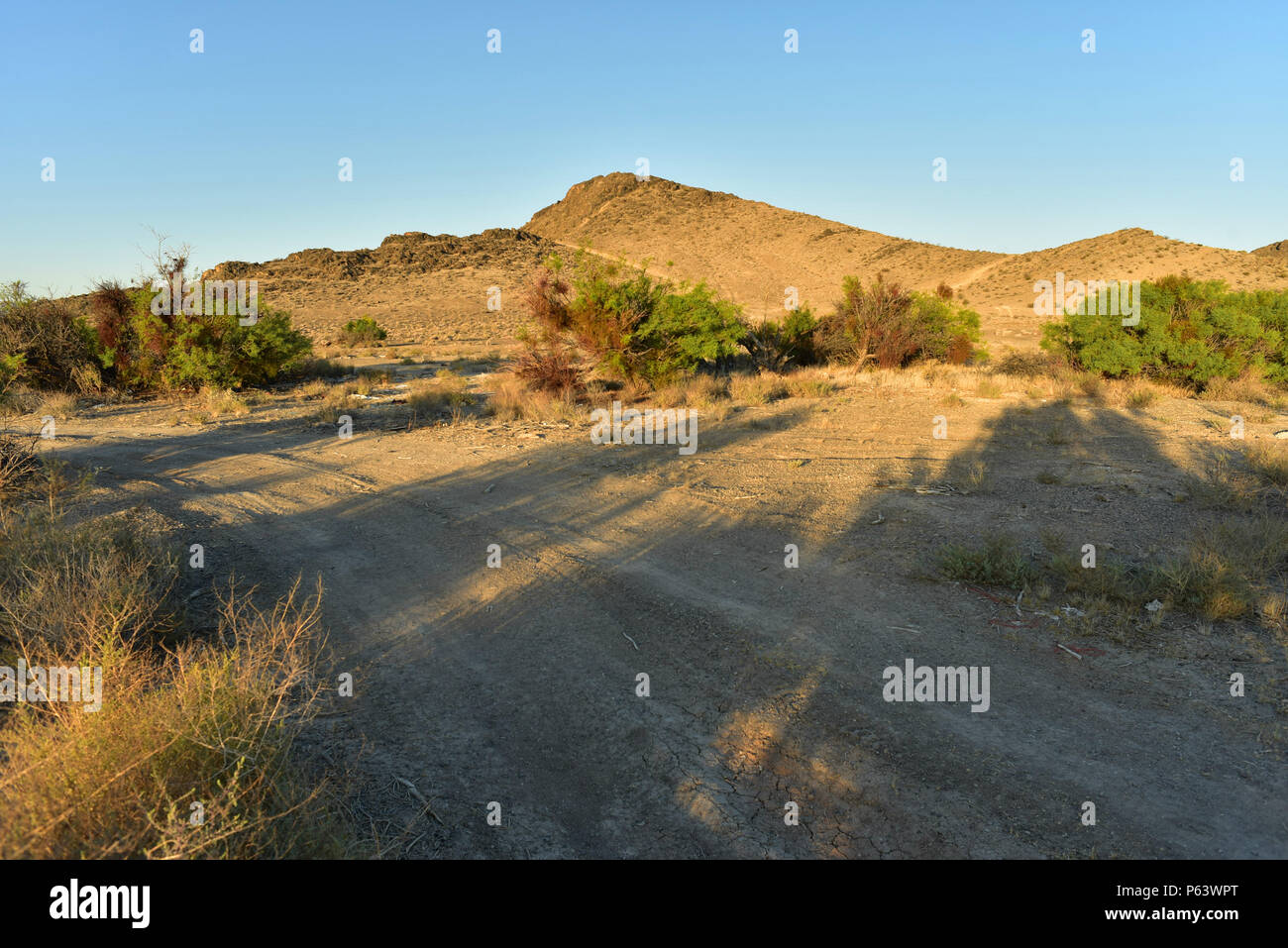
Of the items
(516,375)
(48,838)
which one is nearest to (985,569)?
(48,838)

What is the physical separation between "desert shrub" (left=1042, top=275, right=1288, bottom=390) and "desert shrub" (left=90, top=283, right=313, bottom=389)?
70.0 ft

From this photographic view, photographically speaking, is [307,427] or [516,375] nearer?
[307,427]

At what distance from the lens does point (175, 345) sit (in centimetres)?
1802

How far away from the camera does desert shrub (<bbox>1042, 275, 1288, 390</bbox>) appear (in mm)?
15617

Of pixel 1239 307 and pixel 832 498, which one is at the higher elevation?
pixel 1239 307

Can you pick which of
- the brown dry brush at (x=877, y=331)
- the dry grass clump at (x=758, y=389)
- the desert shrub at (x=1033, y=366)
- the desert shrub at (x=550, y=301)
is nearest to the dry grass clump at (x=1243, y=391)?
the desert shrub at (x=1033, y=366)

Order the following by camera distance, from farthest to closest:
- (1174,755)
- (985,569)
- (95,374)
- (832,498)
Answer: (95,374) → (832,498) → (985,569) → (1174,755)

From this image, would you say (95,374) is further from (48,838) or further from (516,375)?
(48,838)

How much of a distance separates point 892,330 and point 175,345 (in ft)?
64.5

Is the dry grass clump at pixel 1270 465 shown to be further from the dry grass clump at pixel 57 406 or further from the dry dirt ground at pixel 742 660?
the dry grass clump at pixel 57 406

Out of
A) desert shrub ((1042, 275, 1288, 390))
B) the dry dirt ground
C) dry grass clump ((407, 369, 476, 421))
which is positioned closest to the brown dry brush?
desert shrub ((1042, 275, 1288, 390))

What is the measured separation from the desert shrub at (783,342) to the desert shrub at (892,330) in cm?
37

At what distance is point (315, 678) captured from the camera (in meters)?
4.43

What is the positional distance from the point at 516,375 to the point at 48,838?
571 inches
